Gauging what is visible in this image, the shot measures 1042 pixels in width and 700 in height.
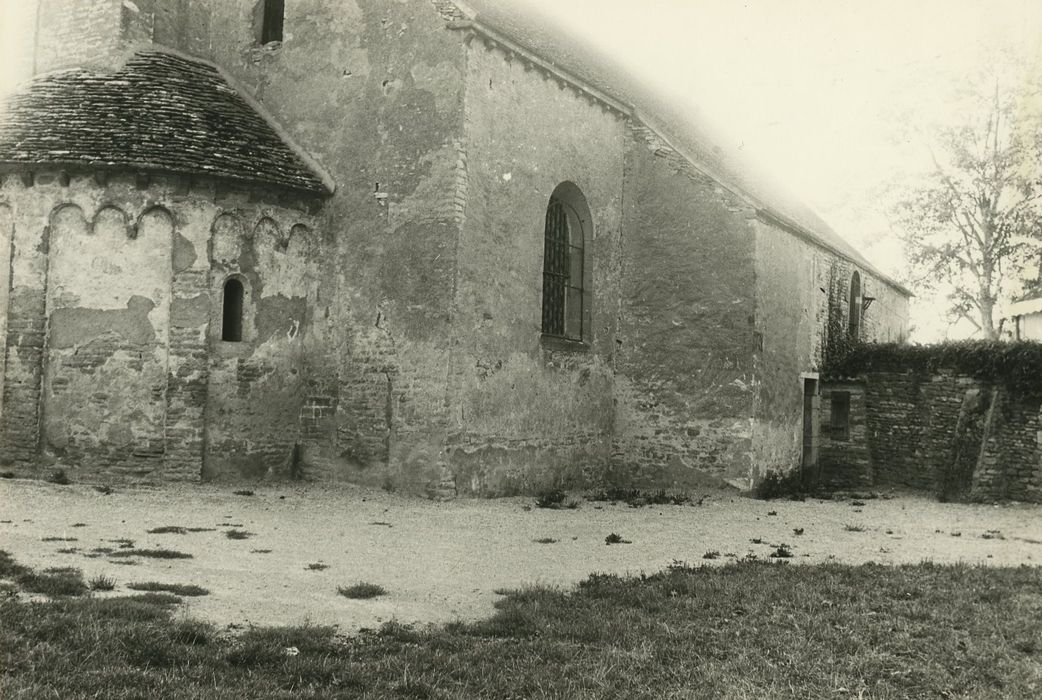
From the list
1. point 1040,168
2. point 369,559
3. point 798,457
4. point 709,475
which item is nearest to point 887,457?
point 798,457

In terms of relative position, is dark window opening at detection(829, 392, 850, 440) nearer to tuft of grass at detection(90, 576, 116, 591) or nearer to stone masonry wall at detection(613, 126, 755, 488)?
stone masonry wall at detection(613, 126, 755, 488)

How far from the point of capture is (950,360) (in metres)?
17.5

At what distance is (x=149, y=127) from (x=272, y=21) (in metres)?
3.70

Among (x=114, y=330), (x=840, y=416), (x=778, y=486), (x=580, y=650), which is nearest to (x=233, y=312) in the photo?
(x=114, y=330)

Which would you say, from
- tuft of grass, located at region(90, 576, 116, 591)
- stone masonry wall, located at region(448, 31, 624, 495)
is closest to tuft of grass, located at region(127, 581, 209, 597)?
tuft of grass, located at region(90, 576, 116, 591)

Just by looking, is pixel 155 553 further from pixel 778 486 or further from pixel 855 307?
pixel 855 307

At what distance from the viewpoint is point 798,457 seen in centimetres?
1767

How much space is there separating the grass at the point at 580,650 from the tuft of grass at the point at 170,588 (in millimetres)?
262

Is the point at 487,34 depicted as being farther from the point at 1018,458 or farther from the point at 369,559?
the point at 1018,458

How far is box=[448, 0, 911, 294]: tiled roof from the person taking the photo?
1485cm

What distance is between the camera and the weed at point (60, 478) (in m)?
11.9

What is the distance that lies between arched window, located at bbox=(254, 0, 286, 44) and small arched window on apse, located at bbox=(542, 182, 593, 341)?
5906 mm

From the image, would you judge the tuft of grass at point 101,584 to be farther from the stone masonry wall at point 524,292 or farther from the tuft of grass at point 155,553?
the stone masonry wall at point 524,292

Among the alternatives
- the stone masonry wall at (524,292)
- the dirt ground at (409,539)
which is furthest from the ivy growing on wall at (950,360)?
the stone masonry wall at (524,292)
